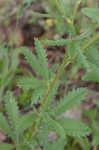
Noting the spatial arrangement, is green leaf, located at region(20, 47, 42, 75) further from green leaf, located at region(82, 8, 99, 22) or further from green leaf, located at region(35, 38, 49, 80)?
green leaf, located at region(82, 8, 99, 22)

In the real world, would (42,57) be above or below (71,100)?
above

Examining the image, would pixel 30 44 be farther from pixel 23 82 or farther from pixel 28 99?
pixel 23 82

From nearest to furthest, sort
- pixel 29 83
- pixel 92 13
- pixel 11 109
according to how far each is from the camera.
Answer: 1. pixel 92 13
2. pixel 29 83
3. pixel 11 109

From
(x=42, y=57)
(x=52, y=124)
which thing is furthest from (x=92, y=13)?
(x=52, y=124)

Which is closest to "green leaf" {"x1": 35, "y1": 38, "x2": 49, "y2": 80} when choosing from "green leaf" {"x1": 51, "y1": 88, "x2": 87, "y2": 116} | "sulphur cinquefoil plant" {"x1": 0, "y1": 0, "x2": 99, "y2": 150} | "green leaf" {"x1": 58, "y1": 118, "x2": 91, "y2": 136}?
"sulphur cinquefoil plant" {"x1": 0, "y1": 0, "x2": 99, "y2": 150}

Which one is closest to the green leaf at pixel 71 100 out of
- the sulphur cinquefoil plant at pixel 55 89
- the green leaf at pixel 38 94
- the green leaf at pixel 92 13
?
the sulphur cinquefoil plant at pixel 55 89

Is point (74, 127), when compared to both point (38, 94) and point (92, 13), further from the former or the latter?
point (92, 13)

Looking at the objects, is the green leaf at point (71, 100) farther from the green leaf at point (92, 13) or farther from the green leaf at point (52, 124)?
the green leaf at point (92, 13)
